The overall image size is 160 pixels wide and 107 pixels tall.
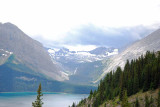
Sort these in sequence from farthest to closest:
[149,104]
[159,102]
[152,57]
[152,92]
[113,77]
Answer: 1. [113,77]
2. [152,57]
3. [152,92]
4. [149,104]
5. [159,102]

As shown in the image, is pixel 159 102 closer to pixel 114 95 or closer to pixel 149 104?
pixel 149 104

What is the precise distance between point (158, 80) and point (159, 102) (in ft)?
69.0

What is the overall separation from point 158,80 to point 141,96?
437 inches

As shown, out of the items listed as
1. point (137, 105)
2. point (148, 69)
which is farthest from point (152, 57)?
point (137, 105)

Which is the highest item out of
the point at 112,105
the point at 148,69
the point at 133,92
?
the point at 148,69

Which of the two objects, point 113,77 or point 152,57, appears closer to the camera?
point 152,57

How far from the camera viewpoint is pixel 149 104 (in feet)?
237

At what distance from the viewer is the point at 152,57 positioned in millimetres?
111188

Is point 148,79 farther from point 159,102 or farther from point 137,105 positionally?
point 159,102

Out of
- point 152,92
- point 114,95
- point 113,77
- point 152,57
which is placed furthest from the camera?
point 113,77

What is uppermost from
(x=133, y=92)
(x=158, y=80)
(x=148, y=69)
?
(x=148, y=69)

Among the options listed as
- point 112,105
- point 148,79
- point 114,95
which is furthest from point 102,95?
point 148,79

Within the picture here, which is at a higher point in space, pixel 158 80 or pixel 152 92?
pixel 158 80

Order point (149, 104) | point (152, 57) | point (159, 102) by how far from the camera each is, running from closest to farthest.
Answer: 1. point (159, 102)
2. point (149, 104)
3. point (152, 57)
